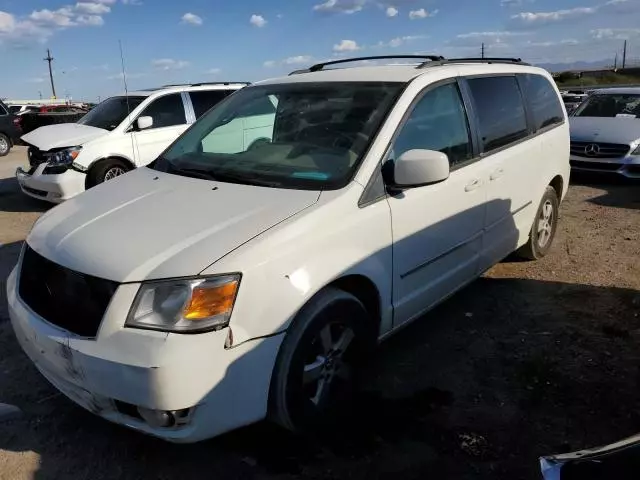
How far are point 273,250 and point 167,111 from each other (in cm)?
675

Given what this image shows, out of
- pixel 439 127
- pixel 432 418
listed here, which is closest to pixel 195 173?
pixel 439 127

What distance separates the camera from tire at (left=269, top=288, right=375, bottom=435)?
2.61 metres

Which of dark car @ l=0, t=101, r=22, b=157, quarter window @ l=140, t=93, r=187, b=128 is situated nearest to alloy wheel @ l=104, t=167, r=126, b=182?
quarter window @ l=140, t=93, r=187, b=128

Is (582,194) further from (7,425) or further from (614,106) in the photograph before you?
(7,425)

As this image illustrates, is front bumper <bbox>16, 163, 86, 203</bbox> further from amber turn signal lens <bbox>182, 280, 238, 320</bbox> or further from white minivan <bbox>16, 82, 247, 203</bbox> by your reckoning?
amber turn signal lens <bbox>182, 280, 238, 320</bbox>

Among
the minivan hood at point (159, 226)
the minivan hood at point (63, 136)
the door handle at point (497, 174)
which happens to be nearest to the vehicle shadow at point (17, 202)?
the minivan hood at point (63, 136)

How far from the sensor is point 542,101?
5.08m

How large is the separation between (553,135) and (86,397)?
4347 mm

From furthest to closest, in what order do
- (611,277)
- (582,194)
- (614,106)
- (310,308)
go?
(614,106), (582,194), (611,277), (310,308)

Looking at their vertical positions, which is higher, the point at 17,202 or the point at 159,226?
the point at 159,226

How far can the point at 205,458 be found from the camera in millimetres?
2801

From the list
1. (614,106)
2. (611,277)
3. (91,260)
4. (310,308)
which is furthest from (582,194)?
(91,260)

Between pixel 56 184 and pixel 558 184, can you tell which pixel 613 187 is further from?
pixel 56 184

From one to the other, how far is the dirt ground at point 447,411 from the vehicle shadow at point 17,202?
14.1 ft
